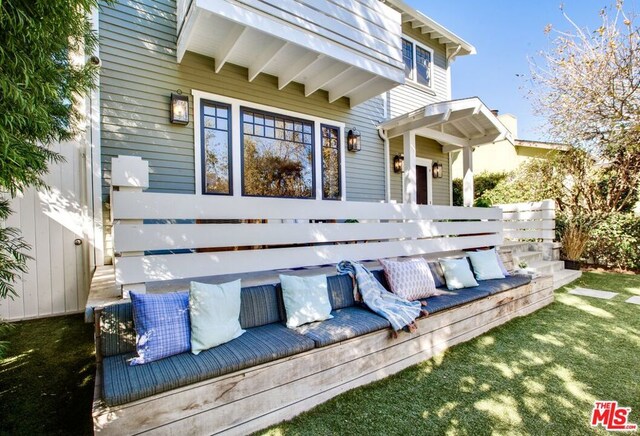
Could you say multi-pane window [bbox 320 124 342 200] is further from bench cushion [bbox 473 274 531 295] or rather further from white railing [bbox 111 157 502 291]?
bench cushion [bbox 473 274 531 295]

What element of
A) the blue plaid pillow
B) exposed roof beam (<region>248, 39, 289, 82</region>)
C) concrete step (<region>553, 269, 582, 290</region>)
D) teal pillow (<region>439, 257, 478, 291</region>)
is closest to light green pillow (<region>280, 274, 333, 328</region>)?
the blue plaid pillow

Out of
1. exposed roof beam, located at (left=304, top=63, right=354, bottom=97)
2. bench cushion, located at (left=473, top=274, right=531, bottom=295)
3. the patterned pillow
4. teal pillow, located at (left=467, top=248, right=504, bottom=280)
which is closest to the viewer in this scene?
the patterned pillow

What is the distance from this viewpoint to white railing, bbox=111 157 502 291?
2562mm

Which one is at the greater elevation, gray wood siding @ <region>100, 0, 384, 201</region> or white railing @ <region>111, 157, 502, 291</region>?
gray wood siding @ <region>100, 0, 384, 201</region>

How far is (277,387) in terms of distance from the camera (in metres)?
2.09

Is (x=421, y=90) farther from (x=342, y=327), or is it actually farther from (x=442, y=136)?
(x=342, y=327)

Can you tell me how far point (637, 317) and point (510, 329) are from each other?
1.91 m

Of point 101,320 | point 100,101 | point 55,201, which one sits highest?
point 100,101

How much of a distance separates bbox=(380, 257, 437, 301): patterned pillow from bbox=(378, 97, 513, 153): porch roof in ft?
9.88

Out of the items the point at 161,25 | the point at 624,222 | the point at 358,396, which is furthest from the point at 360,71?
the point at 624,222

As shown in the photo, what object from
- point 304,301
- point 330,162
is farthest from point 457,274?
point 330,162

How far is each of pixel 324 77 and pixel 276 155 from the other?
1468mm

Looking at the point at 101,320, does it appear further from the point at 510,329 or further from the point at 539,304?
the point at 539,304

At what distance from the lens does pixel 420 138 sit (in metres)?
7.75
